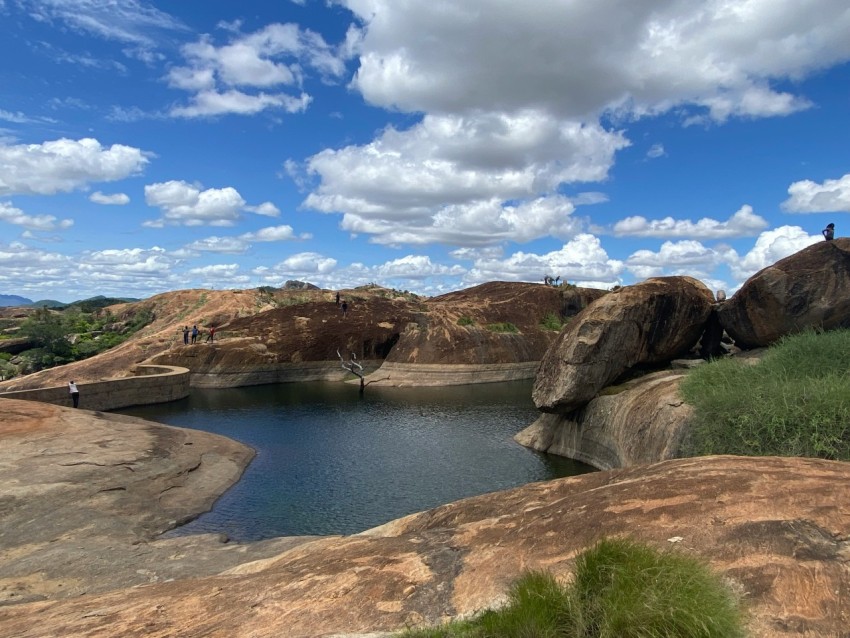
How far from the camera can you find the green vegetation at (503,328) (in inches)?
2923

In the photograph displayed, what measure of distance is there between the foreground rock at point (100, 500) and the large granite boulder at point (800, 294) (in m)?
25.9

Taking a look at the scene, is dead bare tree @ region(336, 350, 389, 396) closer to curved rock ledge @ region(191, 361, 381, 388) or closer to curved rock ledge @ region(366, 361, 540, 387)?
curved rock ledge @ region(191, 361, 381, 388)

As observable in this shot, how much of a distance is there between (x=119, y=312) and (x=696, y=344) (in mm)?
92479

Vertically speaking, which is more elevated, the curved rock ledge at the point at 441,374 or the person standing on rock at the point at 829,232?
the person standing on rock at the point at 829,232

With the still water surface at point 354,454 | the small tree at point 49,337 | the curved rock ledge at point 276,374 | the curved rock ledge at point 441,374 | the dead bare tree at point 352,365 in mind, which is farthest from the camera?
the small tree at point 49,337

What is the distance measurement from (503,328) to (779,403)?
57.7 metres

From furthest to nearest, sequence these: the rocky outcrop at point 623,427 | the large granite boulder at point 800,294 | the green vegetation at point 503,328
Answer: the green vegetation at point 503,328 < the large granite boulder at point 800,294 < the rocky outcrop at point 623,427

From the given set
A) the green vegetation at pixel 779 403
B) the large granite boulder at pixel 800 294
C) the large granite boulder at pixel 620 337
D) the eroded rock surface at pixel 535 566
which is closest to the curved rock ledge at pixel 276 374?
the large granite boulder at pixel 620 337

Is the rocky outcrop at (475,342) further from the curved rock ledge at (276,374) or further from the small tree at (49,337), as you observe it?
the small tree at (49,337)

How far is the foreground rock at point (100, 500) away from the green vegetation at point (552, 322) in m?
54.0

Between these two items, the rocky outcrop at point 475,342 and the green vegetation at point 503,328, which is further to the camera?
the green vegetation at point 503,328

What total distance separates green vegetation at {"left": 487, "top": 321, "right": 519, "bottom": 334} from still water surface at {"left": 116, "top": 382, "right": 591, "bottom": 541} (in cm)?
1695

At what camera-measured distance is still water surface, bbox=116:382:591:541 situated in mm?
23047

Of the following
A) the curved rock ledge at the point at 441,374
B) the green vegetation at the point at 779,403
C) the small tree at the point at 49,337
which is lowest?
the curved rock ledge at the point at 441,374
